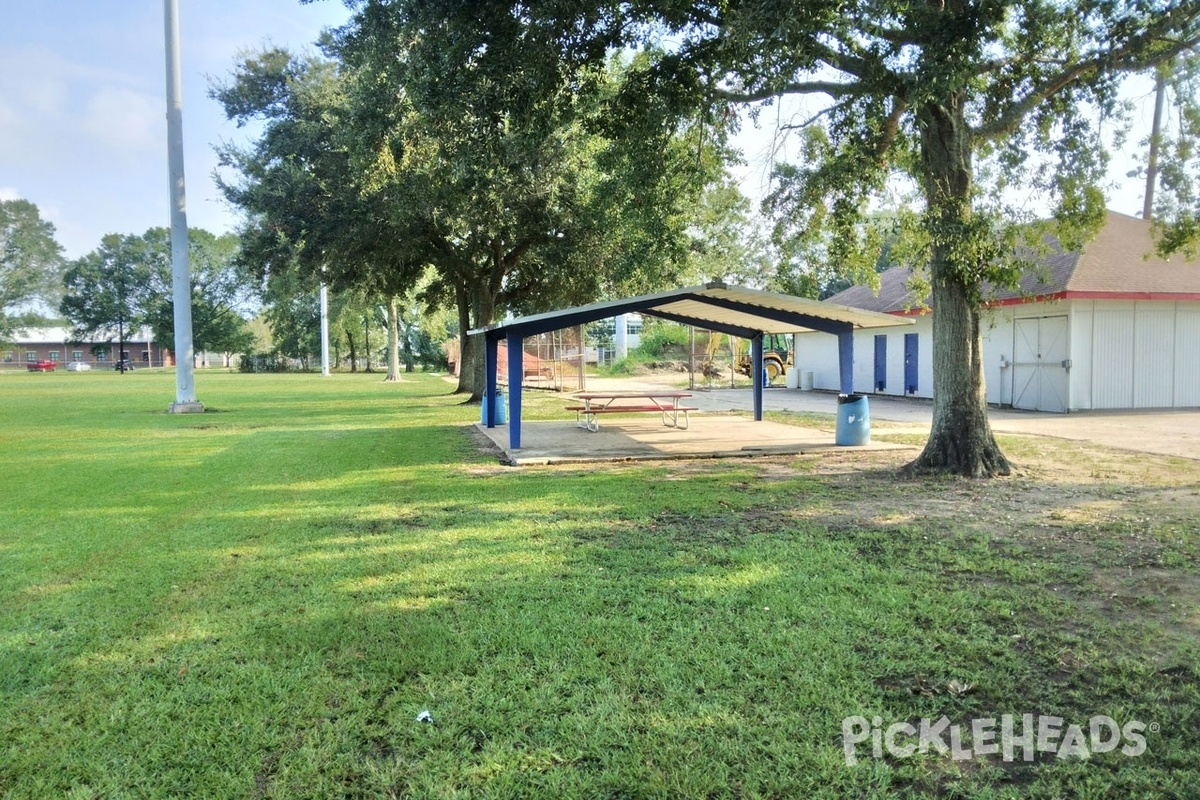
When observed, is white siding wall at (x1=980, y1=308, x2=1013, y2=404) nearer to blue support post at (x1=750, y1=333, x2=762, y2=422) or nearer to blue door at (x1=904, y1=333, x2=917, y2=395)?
blue door at (x1=904, y1=333, x2=917, y2=395)

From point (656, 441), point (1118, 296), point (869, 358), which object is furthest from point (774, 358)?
point (656, 441)

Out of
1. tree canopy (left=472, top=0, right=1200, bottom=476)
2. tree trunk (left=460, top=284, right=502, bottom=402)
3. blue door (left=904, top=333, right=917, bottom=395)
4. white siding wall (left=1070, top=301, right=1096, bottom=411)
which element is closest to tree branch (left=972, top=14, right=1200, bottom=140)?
tree canopy (left=472, top=0, right=1200, bottom=476)

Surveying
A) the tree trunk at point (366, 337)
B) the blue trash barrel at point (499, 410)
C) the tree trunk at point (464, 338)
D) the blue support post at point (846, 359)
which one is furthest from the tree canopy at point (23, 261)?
the blue support post at point (846, 359)

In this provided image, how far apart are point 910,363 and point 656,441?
13899mm

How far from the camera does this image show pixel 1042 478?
9.01 metres

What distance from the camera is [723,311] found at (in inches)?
540

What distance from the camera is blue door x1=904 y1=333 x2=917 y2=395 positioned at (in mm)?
23359

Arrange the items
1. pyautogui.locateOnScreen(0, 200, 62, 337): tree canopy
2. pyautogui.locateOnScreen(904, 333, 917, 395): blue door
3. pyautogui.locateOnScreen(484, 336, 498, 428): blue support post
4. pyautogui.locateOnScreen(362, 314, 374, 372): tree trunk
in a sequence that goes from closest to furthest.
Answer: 1. pyautogui.locateOnScreen(484, 336, 498, 428): blue support post
2. pyautogui.locateOnScreen(904, 333, 917, 395): blue door
3. pyautogui.locateOnScreen(362, 314, 374, 372): tree trunk
4. pyautogui.locateOnScreen(0, 200, 62, 337): tree canopy

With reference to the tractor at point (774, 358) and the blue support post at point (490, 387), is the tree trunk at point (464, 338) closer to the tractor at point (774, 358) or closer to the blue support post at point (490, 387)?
the blue support post at point (490, 387)

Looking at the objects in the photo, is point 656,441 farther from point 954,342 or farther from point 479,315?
point 479,315

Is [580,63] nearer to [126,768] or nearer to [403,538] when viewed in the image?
[403,538]

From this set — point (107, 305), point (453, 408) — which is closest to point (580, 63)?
point (453, 408)

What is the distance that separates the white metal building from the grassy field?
1051 centimetres

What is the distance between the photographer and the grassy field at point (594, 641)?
2.80 m
